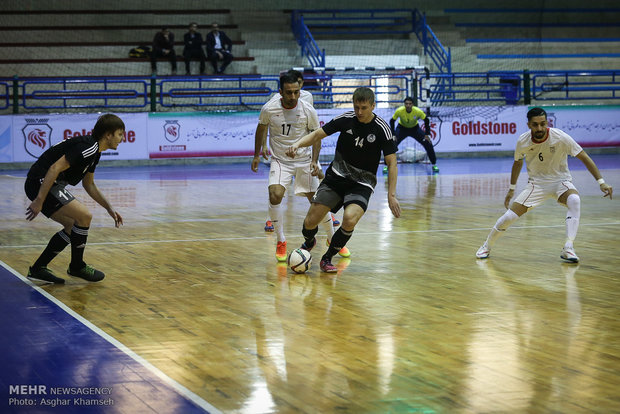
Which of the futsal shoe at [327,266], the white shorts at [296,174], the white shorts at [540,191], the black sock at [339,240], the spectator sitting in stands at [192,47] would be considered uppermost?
the spectator sitting in stands at [192,47]

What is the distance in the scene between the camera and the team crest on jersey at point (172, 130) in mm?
26719

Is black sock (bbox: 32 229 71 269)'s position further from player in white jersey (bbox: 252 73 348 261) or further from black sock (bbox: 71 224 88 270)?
player in white jersey (bbox: 252 73 348 261)

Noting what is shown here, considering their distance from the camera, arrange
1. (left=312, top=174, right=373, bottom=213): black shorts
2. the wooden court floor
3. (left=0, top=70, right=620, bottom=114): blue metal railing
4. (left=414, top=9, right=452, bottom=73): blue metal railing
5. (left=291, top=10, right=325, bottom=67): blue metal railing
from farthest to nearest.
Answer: (left=414, top=9, right=452, bottom=73): blue metal railing, (left=291, top=10, right=325, bottom=67): blue metal railing, (left=0, top=70, right=620, bottom=114): blue metal railing, (left=312, top=174, right=373, bottom=213): black shorts, the wooden court floor

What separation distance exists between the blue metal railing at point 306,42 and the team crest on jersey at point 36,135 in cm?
979

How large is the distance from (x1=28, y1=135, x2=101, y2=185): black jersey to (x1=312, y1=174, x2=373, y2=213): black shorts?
2.22m

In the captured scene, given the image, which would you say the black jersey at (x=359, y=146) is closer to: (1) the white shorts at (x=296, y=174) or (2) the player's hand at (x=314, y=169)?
(2) the player's hand at (x=314, y=169)

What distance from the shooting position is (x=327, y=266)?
8086mm

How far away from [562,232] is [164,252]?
4.93 meters

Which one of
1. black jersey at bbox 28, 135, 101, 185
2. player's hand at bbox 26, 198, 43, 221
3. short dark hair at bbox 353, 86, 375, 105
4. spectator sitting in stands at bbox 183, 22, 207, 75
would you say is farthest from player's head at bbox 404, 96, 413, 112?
player's hand at bbox 26, 198, 43, 221

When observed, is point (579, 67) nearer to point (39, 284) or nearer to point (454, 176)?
point (454, 176)

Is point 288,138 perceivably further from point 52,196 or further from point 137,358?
point 137,358

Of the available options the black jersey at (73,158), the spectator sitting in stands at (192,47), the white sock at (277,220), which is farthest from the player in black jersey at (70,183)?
the spectator sitting in stands at (192,47)

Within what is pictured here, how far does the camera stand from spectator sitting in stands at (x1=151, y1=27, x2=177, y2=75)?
29000 millimetres

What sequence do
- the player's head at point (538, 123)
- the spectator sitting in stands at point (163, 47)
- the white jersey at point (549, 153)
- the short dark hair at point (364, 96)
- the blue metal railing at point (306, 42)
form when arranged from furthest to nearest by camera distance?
1. the blue metal railing at point (306, 42)
2. the spectator sitting in stands at point (163, 47)
3. the white jersey at point (549, 153)
4. the player's head at point (538, 123)
5. the short dark hair at point (364, 96)
